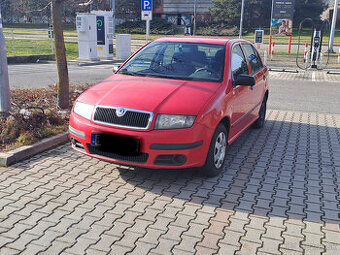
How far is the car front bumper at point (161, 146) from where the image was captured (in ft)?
13.5

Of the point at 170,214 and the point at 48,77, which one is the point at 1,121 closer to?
the point at 170,214

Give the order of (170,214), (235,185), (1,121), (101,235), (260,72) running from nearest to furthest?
1. (101,235)
2. (170,214)
3. (235,185)
4. (1,121)
5. (260,72)

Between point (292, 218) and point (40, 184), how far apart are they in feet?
9.15

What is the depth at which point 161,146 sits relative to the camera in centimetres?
413

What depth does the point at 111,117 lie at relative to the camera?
4277mm

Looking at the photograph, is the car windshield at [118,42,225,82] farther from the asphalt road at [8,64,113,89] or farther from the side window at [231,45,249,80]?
the asphalt road at [8,64,113,89]

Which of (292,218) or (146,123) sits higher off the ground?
(146,123)

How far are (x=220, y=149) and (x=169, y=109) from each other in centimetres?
99

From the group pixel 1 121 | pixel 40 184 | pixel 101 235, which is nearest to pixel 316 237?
pixel 101 235

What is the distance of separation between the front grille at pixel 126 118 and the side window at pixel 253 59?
274 centimetres

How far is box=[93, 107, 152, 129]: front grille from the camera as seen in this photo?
4160mm

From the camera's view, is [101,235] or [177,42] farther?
[177,42]

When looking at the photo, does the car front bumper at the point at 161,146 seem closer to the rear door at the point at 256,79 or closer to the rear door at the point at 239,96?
the rear door at the point at 239,96

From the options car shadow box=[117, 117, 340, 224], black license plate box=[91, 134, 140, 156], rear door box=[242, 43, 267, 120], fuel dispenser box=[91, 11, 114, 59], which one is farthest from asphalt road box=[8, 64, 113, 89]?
car shadow box=[117, 117, 340, 224]
